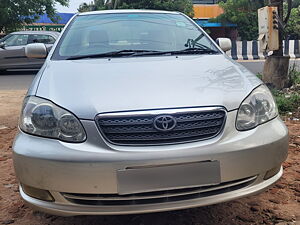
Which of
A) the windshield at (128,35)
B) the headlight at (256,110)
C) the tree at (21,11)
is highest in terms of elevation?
the tree at (21,11)

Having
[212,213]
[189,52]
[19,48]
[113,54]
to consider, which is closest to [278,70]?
[189,52]

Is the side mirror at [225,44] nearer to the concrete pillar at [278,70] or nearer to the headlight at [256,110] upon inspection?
the headlight at [256,110]

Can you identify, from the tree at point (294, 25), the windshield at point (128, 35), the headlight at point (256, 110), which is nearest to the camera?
the headlight at point (256, 110)

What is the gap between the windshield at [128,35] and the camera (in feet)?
9.99

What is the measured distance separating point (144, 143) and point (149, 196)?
282 mm

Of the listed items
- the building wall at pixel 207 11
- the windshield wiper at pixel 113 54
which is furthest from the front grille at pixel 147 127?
the building wall at pixel 207 11

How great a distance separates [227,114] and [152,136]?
0.45 meters

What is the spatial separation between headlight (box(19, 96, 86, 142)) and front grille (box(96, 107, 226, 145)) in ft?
0.49

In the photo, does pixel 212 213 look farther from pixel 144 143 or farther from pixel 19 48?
pixel 19 48

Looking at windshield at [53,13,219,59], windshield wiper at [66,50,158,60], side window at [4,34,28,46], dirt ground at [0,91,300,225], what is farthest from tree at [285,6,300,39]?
dirt ground at [0,91,300,225]

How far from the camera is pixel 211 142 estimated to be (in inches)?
75.9

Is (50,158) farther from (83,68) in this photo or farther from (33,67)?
(33,67)

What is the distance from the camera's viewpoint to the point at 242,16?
25.9 metres

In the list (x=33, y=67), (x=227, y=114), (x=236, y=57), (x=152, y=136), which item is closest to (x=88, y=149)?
(x=152, y=136)
